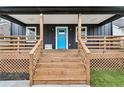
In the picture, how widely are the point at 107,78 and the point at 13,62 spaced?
5.09m

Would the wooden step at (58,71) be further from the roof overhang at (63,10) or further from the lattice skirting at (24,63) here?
the roof overhang at (63,10)

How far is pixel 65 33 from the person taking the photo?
17.1 metres

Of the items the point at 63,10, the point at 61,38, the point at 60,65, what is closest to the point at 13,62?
the point at 60,65

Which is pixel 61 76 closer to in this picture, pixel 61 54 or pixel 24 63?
pixel 61 54

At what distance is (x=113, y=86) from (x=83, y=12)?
16.8 ft

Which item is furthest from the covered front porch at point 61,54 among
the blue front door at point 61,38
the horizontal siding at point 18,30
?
the horizontal siding at point 18,30

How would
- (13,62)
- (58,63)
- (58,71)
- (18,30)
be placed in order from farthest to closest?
(18,30) → (13,62) → (58,63) → (58,71)

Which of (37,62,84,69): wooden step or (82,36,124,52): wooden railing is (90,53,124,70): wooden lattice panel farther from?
(37,62,84,69): wooden step

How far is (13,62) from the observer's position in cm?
1148

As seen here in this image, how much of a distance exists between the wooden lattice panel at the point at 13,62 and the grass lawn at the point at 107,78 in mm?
3640

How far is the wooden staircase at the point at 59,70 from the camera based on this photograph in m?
8.60

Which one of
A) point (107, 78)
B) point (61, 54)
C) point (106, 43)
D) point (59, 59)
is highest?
point (106, 43)
